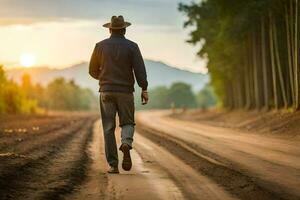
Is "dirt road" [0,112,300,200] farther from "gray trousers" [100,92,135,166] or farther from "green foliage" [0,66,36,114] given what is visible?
"green foliage" [0,66,36,114]

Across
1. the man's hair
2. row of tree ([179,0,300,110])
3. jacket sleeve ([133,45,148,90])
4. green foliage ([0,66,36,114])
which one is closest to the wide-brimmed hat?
the man's hair

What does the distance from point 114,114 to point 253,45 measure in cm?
3190

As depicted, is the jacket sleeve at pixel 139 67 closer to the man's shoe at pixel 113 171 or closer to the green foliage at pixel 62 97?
the man's shoe at pixel 113 171

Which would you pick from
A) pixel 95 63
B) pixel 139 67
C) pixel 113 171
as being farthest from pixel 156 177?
pixel 95 63

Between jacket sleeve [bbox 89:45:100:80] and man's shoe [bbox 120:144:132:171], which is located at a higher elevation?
jacket sleeve [bbox 89:45:100:80]

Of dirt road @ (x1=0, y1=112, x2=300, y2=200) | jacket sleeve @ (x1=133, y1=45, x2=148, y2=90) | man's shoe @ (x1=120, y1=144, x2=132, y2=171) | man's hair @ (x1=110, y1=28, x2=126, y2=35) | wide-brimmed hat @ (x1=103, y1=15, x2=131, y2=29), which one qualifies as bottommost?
dirt road @ (x1=0, y1=112, x2=300, y2=200)

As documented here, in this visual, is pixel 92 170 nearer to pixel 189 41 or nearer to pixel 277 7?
pixel 277 7

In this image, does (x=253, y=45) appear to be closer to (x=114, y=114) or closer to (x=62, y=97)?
(x=114, y=114)

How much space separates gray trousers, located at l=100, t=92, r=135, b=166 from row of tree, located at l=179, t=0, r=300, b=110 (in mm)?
18881

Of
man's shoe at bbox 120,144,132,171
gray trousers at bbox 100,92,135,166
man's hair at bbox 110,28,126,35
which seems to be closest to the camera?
man's shoe at bbox 120,144,132,171

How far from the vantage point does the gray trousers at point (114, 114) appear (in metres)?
11.0

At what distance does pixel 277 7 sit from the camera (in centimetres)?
3281

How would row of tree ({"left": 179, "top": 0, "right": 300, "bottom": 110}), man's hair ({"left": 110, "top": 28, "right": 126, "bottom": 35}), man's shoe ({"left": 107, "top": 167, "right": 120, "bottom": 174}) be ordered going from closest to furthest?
man's shoe ({"left": 107, "top": 167, "right": 120, "bottom": 174}) → man's hair ({"left": 110, "top": 28, "right": 126, "bottom": 35}) → row of tree ({"left": 179, "top": 0, "right": 300, "bottom": 110})

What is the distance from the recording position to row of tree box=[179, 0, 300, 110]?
3162 centimetres
